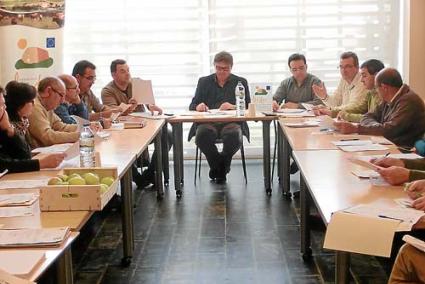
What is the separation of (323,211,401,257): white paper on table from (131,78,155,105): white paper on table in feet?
12.4

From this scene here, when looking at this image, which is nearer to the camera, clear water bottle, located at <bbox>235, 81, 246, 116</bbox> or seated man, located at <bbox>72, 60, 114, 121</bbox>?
seated man, located at <bbox>72, 60, 114, 121</bbox>

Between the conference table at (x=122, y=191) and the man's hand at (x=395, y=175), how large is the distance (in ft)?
4.16

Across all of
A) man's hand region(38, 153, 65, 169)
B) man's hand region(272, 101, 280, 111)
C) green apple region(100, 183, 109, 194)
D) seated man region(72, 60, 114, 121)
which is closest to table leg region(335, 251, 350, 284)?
green apple region(100, 183, 109, 194)

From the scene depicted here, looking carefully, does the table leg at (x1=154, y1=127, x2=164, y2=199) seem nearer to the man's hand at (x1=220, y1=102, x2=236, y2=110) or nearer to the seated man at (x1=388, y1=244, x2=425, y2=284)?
the man's hand at (x1=220, y1=102, x2=236, y2=110)

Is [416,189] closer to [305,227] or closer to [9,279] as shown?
[305,227]

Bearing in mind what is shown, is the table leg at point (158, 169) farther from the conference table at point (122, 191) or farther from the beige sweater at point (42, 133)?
the beige sweater at point (42, 133)

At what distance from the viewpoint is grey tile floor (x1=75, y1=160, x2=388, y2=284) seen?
3510 mm

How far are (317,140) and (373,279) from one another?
1.04 meters

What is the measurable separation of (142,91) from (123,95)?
0.26 meters

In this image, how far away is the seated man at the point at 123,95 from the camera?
18.6ft

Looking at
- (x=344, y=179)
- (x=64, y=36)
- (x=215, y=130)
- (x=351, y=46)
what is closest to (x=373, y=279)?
(x=344, y=179)

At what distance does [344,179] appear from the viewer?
2.87 meters

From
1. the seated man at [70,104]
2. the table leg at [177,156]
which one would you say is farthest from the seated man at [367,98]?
the seated man at [70,104]

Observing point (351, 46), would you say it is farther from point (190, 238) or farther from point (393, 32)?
point (190, 238)
